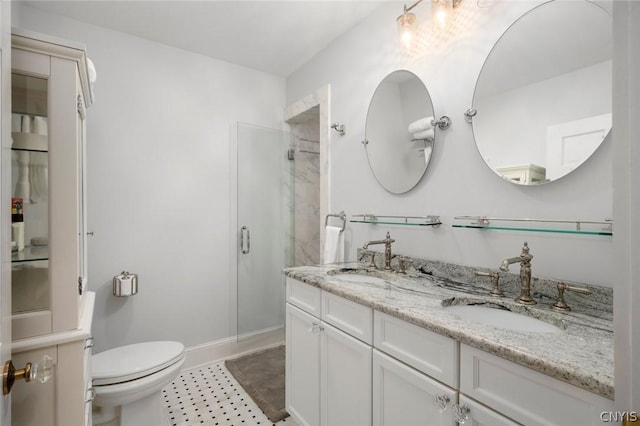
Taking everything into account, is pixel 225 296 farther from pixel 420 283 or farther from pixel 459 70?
pixel 459 70

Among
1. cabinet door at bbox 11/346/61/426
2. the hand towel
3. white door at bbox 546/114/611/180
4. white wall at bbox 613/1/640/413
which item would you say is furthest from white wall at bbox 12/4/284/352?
white wall at bbox 613/1/640/413

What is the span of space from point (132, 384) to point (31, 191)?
1.08 m

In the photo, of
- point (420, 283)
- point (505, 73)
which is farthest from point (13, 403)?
point (505, 73)

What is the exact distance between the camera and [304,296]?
164cm

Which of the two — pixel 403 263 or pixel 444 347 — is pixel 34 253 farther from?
pixel 403 263

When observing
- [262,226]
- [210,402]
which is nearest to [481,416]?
[210,402]

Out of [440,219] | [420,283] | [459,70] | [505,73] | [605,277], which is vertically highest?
[459,70]

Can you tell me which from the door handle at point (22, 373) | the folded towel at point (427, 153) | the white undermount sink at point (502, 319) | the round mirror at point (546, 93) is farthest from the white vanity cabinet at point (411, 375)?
the door handle at point (22, 373)

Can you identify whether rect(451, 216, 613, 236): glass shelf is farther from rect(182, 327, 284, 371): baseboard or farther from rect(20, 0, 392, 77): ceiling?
rect(182, 327, 284, 371): baseboard

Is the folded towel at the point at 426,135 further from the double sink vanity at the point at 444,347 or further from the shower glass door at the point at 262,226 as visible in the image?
the shower glass door at the point at 262,226

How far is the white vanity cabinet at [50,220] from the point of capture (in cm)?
106

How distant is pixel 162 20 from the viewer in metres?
2.09

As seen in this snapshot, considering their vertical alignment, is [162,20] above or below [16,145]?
above

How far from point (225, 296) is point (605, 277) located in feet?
8.24
